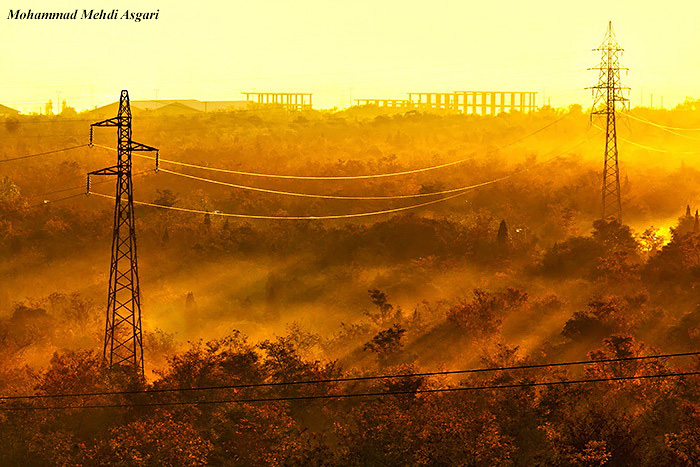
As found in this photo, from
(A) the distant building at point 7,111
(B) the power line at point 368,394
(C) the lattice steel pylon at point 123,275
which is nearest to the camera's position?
(B) the power line at point 368,394

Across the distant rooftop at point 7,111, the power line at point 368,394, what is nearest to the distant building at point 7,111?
the distant rooftop at point 7,111

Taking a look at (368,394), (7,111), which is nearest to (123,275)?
(368,394)

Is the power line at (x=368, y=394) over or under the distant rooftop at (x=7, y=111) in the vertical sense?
under

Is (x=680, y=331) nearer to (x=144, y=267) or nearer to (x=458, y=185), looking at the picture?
(x=144, y=267)

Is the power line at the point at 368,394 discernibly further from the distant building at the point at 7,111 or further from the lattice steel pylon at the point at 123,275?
the distant building at the point at 7,111

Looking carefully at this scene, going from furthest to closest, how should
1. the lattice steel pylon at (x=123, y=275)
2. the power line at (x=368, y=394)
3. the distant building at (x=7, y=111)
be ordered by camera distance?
the distant building at (x=7, y=111) < the lattice steel pylon at (x=123, y=275) < the power line at (x=368, y=394)

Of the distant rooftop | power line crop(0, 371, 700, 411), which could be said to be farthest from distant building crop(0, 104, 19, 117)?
power line crop(0, 371, 700, 411)

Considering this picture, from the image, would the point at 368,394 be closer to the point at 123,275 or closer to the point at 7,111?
the point at 123,275

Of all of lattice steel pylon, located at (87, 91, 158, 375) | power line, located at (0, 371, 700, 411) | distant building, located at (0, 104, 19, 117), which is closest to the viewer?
power line, located at (0, 371, 700, 411)

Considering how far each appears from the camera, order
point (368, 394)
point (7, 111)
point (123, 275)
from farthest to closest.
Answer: point (7, 111)
point (123, 275)
point (368, 394)

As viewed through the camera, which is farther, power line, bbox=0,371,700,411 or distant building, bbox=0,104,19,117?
distant building, bbox=0,104,19,117

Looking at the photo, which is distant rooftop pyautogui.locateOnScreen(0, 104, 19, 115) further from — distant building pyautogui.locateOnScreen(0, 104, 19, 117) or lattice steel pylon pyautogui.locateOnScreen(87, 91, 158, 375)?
lattice steel pylon pyautogui.locateOnScreen(87, 91, 158, 375)
